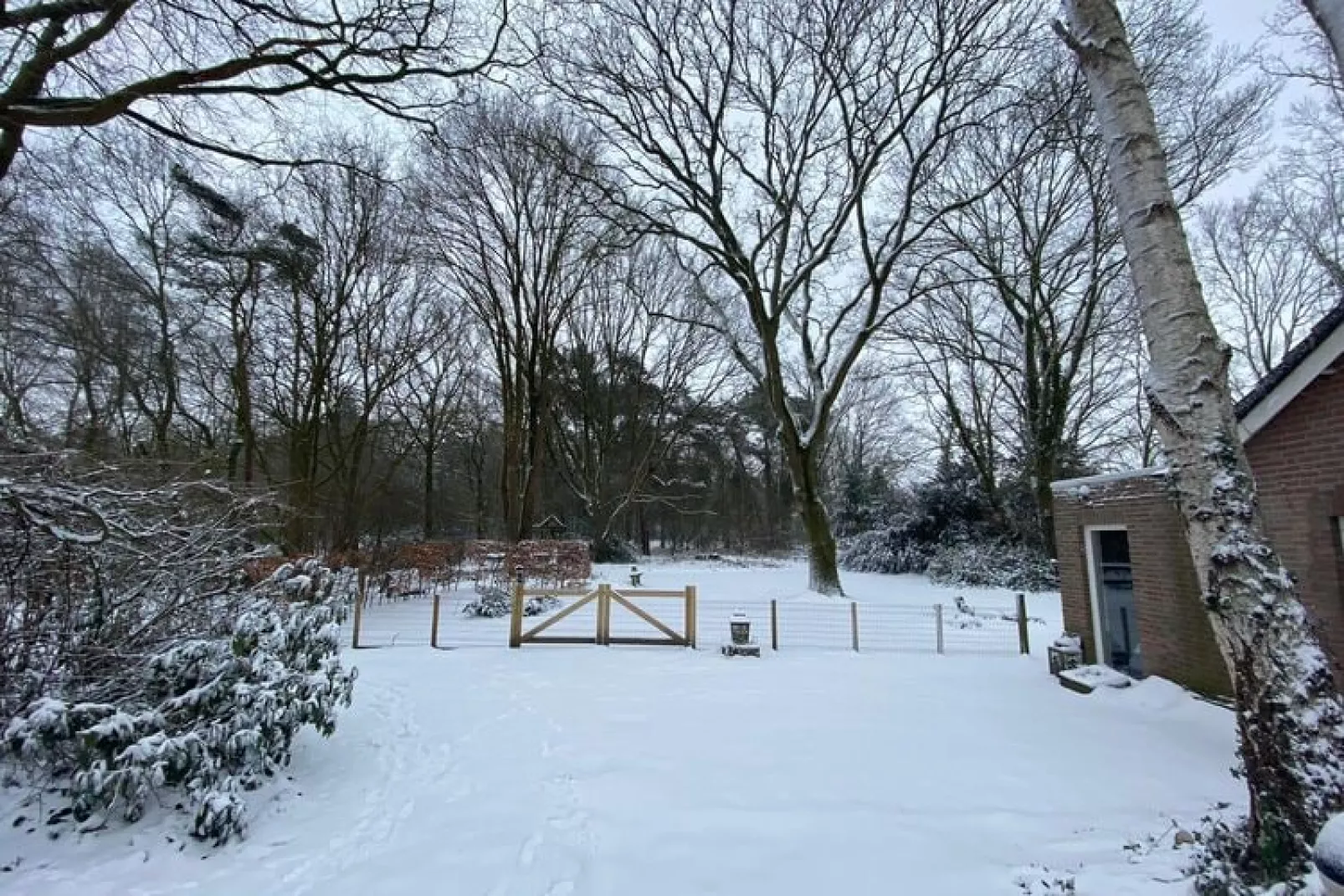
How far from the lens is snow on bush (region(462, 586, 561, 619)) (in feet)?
46.4

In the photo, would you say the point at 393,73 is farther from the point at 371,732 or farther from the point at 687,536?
the point at 687,536

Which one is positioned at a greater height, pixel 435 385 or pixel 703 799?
pixel 435 385

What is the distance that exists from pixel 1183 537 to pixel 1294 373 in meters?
2.08

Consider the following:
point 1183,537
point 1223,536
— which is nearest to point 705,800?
point 1223,536

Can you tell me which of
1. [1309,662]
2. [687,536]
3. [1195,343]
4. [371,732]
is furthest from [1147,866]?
[687,536]

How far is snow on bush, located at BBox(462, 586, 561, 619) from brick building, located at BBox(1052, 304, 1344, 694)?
10485 mm

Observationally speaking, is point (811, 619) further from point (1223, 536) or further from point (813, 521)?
point (1223, 536)

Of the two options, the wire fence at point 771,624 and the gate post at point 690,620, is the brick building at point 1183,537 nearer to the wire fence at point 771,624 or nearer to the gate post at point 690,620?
the wire fence at point 771,624

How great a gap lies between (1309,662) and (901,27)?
45.9 feet

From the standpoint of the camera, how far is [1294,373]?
215 inches

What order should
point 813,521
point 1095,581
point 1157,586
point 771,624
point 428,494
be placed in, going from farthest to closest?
1. point 428,494
2. point 813,521
3. point 771,624
4. point 1095,581
5. point 1157,586

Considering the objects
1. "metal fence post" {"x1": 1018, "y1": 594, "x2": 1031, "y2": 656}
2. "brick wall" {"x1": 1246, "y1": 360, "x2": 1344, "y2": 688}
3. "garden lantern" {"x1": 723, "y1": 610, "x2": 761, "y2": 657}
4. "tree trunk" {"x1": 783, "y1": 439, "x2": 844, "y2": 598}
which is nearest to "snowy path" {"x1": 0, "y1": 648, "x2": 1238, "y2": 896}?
"brick wall" {"x1": 1246, "y1": 360, "x2": 1344, "y2": 688}

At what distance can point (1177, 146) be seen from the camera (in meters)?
14.4

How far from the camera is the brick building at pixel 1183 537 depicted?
210 inches
